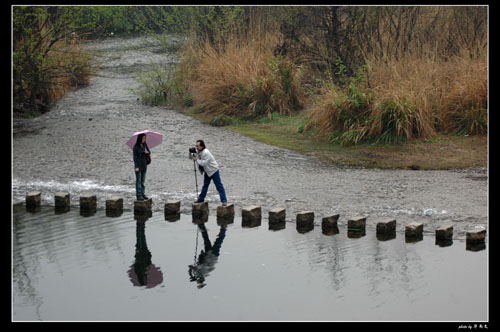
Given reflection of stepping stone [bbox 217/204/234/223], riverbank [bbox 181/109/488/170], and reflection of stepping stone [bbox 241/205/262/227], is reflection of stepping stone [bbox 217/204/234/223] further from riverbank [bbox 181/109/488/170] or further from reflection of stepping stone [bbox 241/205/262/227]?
riverbank [bbox 181/109/488/170]

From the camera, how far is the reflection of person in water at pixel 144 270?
8523 mm

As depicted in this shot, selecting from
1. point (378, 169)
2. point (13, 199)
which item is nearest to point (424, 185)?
point (378, 169)

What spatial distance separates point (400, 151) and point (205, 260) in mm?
8443

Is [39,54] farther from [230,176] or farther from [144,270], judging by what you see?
[144,270]

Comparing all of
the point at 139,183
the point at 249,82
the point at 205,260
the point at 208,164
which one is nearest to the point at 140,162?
the point at 139,183

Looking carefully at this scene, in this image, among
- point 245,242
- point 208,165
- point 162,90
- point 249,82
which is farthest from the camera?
point 162,90

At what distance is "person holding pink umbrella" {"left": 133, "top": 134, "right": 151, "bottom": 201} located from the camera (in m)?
12.1

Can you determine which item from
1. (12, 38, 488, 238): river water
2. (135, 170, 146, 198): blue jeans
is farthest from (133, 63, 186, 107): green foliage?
(135, 170, 146, 198): blue jeans

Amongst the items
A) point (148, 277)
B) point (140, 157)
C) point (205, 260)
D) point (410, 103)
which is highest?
point (410, 103)

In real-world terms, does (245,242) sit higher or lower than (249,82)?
lower

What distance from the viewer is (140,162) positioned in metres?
12.2

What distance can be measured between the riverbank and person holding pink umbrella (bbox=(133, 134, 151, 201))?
17.7ft

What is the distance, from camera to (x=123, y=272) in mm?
8898

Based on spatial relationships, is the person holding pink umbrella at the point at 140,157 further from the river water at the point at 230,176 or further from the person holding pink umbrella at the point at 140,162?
the river water at the point at 230,176
